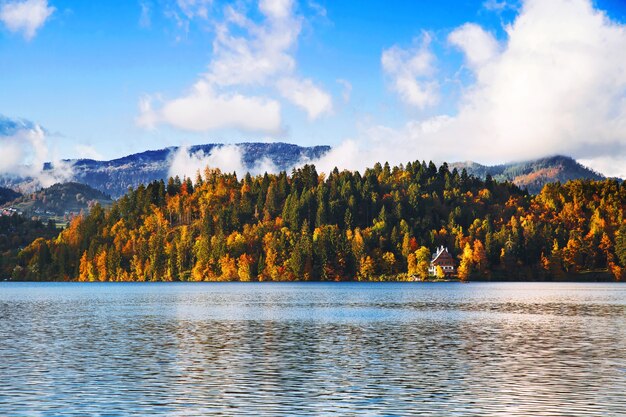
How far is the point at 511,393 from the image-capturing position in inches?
1619

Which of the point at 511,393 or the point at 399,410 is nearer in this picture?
the point at 399,410

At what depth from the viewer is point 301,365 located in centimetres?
5153

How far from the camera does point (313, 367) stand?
50.7 metres

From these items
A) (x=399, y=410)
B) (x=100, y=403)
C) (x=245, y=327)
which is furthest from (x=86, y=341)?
(x=399, y=410)

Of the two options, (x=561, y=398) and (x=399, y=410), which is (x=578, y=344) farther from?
(x=399, y=410)

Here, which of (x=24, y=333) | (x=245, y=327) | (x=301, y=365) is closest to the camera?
(x=301, y=365)

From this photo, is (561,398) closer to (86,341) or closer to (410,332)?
(410,332)

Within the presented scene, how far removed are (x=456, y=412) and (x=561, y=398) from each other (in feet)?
22.6

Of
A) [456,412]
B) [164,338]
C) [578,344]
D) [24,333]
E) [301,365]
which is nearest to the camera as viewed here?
[456,412]

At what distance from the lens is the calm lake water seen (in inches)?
1496

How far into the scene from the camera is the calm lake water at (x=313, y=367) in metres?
38.0

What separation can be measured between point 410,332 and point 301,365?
2552 cm

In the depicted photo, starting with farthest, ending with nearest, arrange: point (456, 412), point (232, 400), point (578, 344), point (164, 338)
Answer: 1. point (164, 338)
2. point (578, 344)
3. point (232, 400)
4. point (456, 412)

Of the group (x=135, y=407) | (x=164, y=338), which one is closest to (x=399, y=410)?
Answer: (x=135, y=407)
